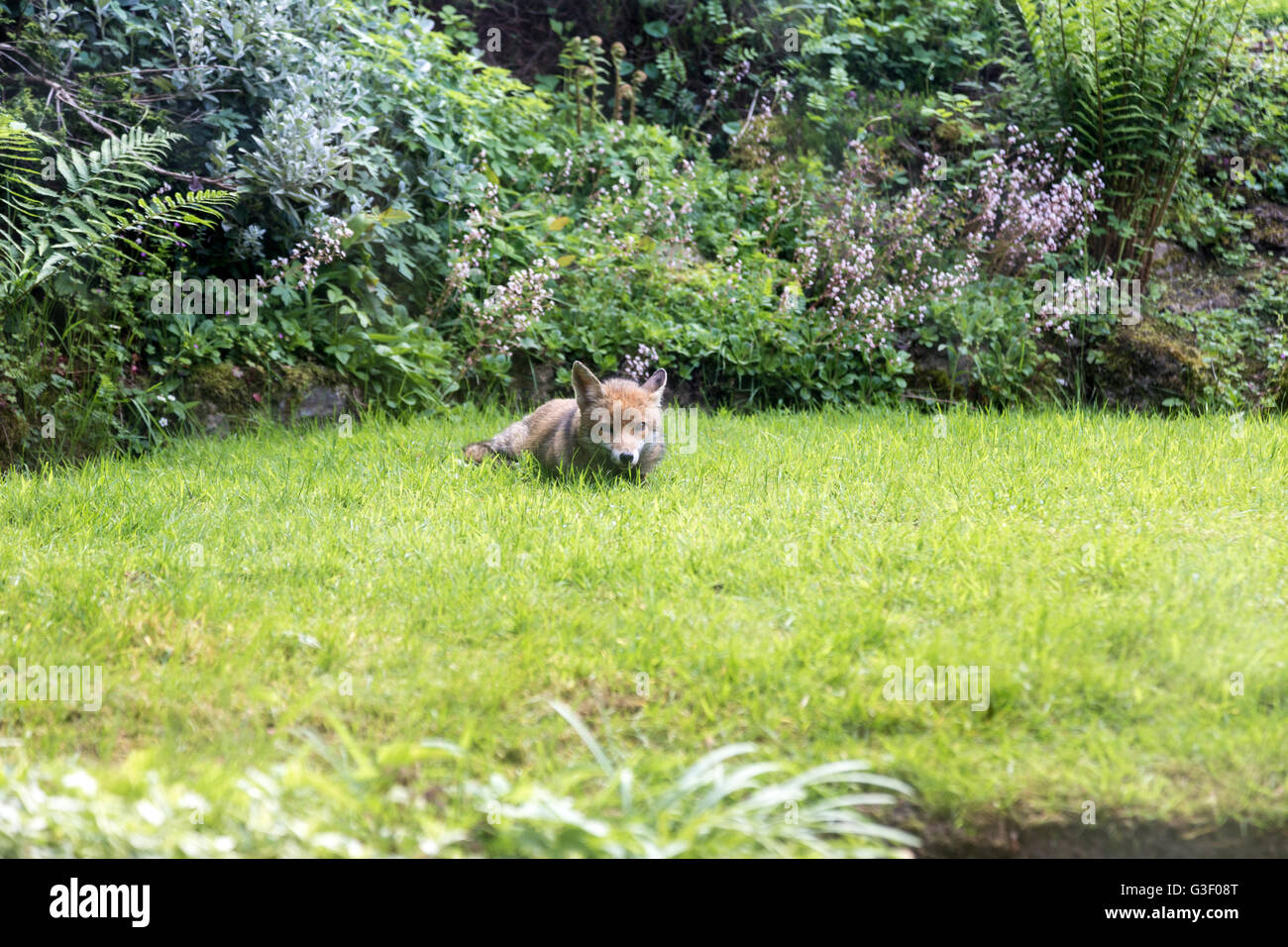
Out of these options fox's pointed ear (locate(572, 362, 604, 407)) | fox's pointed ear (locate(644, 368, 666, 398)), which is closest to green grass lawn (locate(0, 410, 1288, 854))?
fox's pointed ear (locate(572, 362, 604, 407))

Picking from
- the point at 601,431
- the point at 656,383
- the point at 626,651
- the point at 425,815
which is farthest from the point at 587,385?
the point at 425,815

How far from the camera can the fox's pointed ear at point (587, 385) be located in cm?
628

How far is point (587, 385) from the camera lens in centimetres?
632

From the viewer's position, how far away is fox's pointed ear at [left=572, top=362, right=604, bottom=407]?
6.28 meters

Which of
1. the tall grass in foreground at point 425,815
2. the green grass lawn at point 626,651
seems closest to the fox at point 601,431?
the green grass lawn at point 626,651

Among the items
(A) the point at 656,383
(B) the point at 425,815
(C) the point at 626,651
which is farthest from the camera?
(A) the point at 656,383

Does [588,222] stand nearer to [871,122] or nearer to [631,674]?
[871,122]

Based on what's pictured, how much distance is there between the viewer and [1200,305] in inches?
372

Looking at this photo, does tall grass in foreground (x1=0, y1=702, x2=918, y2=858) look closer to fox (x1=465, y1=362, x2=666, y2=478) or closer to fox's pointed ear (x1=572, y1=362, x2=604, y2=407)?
fox (x1=465, y1=362, x2=666, y2=478)

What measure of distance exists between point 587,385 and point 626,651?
8.80 ft

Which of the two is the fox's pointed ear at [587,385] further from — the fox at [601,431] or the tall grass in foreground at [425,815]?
the tall grass in foreground at [425,815]

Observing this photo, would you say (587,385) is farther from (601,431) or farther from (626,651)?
(626,651)

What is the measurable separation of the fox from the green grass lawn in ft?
1.03
